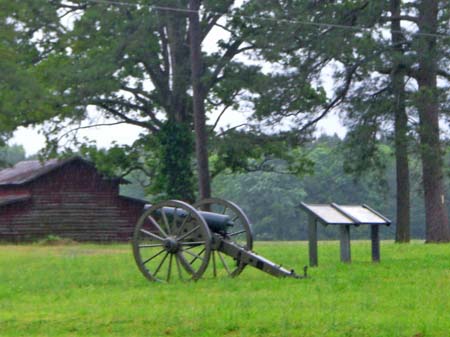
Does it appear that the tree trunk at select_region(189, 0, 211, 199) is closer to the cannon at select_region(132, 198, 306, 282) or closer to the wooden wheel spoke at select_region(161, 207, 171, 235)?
the cannon at select_region(132, 198, 306, 282)

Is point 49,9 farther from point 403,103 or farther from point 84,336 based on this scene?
point 84,336

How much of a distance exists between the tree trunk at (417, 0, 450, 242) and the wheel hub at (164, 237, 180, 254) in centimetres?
1703

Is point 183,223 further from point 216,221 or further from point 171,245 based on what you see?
point 216,221

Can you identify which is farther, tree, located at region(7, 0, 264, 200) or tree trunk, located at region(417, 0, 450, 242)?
tree, located at region(7, 0, 264, 200)

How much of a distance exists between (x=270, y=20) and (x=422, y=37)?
7.31m

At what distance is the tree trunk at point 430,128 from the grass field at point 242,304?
13.9 metres

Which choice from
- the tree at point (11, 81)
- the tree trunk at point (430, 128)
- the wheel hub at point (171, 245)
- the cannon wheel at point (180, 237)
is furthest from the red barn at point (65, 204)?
the wheel hub at point (171, 245)

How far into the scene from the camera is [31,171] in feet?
186

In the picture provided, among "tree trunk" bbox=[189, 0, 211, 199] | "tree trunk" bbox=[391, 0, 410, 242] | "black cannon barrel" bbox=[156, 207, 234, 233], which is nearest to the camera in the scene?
"black cannon barrel" bbox=[156, 207, 234, 233]

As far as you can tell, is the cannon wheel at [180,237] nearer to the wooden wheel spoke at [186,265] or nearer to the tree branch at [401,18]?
the wooden wheel spoke at [186,265]

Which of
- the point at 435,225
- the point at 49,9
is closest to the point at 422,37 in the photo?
the point at 435,225

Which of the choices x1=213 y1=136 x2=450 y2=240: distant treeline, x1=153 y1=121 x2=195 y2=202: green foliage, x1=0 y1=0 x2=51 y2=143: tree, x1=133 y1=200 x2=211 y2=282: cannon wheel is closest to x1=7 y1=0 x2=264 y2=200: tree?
x1=153 y1=121 x2=195 y2=202: green foliage

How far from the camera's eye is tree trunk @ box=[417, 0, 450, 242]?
34.8m

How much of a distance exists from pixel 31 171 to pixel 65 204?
2.42 metres
